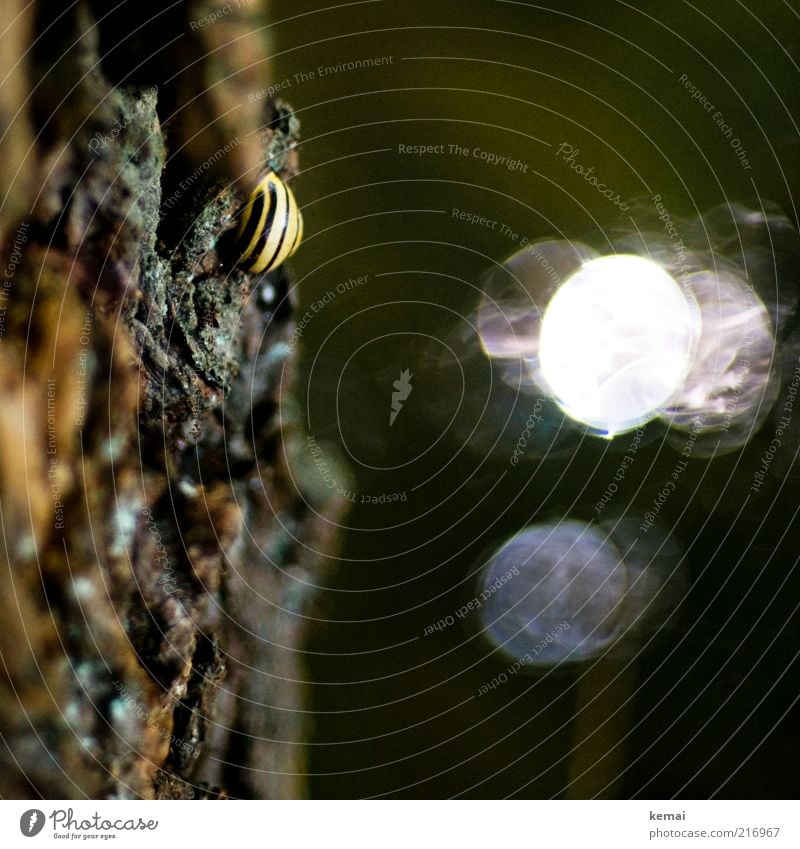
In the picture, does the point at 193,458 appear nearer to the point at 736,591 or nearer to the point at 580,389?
the point at 580,389

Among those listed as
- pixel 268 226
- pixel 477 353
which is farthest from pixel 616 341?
pixel 268 226

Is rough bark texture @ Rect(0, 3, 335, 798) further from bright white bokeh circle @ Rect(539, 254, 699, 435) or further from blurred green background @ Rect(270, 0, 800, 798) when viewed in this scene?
bright white bokeh circle @ Rect(539, 254, 699, 435)

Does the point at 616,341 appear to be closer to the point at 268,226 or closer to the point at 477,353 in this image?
the point at 477,353

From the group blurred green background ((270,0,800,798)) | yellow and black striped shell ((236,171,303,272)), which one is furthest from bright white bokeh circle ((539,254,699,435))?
yellow and black striped shell ((236,171,303,272))

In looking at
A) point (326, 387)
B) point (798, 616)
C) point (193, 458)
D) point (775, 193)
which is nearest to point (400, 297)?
point (326, 387)

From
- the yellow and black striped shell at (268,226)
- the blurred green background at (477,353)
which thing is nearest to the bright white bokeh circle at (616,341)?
the blurred green background at (477,353)

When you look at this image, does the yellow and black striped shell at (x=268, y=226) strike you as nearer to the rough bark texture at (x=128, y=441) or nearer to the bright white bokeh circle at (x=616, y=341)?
the rough bark texture at (x=128, y=441)
